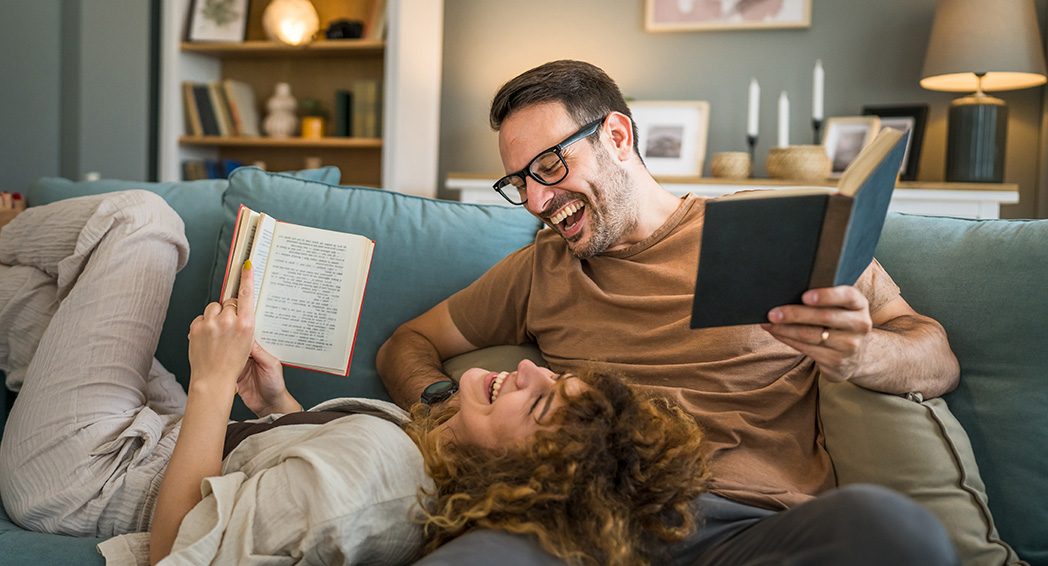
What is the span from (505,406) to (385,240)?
2.15 ft

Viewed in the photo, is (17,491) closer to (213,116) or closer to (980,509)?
(980,509)

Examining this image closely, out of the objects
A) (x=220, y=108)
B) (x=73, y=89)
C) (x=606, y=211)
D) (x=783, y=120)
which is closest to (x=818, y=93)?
(x=783, y=120)

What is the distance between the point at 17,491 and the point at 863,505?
1240 mm

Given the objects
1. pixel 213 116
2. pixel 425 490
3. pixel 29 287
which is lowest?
pixel 425 490

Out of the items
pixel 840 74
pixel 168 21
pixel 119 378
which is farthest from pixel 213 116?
pixel 840 74

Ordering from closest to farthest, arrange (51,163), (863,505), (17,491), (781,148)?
(863,505)
(17,491)
(781,148)
(51,163)

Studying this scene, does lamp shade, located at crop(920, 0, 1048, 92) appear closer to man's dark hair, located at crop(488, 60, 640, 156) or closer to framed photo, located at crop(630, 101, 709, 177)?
framed photo, located at crop(630, 101, 709, 177)

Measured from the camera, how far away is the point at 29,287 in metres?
1.46

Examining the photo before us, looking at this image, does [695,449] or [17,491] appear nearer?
[695,449]

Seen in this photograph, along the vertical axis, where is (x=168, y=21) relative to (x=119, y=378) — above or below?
above

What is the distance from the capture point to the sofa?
1048 mm

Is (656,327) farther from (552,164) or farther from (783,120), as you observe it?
(783,120)

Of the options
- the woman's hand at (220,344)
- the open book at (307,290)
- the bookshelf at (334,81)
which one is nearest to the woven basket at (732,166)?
the bookshelf at (334,81)

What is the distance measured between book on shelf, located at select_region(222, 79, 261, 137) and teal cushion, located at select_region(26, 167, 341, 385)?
1.72 meters
